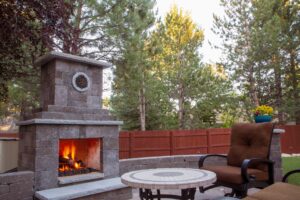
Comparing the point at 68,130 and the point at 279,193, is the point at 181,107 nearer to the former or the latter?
the point at 68,130

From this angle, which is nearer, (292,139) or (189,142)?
(189,142)

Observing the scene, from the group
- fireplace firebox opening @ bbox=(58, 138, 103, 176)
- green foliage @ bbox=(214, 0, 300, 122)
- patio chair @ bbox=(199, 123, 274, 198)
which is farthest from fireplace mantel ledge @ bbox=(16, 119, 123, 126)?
green foliage @ bbox=(214, 0, 300, 122)

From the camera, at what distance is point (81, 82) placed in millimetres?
4398

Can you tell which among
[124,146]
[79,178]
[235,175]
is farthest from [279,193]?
[124,146]

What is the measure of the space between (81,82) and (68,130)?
2.96 feet

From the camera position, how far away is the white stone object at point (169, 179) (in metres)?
2.41

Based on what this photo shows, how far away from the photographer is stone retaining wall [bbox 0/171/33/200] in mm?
3283

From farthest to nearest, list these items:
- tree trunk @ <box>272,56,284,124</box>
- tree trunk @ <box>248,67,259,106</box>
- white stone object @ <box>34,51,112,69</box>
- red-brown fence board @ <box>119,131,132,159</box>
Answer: tree trunk @ <box>272,56,284,124</box> < tree trunk @ <box>248,67,259,106</box> < red-brown fence board @ <box>119,131,132,159</box> < white stone object @ <box>34,51,112,69</box>

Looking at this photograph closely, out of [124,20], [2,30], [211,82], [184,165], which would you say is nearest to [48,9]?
[2,30]

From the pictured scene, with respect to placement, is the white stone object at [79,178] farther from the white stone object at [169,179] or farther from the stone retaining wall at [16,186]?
the white stone object at [169,179]

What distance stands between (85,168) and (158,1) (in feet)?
21.4

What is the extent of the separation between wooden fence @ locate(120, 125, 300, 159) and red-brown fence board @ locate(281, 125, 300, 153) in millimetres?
4111

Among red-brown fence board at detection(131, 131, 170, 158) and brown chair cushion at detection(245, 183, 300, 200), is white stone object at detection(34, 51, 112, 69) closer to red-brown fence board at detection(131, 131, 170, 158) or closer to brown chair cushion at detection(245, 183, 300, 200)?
brown chair cushion at detection(245, 183, 300, 200)

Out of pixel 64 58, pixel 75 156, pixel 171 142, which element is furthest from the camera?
pixel 171 142
